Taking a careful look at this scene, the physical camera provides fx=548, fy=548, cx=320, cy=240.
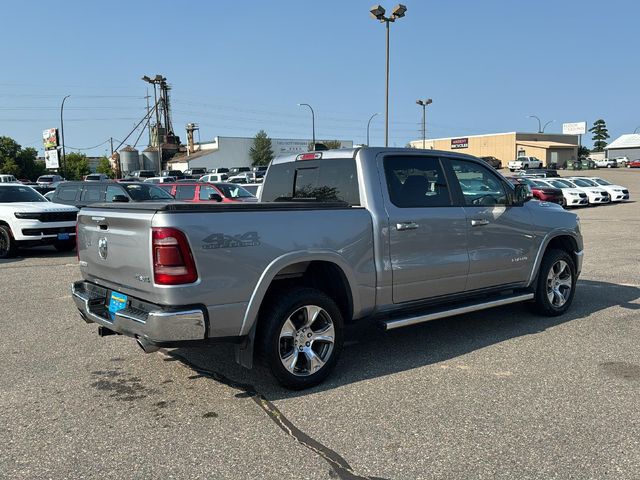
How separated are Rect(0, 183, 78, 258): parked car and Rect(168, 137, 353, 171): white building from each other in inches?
2847

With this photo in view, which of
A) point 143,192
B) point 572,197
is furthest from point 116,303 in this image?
point 572,197

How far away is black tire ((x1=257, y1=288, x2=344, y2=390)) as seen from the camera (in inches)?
164

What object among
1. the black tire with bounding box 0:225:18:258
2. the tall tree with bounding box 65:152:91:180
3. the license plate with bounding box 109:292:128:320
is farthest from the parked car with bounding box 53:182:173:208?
the tall tree with bounding box 65:152:91:180

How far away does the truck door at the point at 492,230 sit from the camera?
5.52 m

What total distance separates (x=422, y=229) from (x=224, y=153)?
280ft

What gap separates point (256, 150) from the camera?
286 feet

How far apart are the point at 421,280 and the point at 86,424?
298 centimetres

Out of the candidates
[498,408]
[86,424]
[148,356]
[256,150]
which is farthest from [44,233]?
[256,150]

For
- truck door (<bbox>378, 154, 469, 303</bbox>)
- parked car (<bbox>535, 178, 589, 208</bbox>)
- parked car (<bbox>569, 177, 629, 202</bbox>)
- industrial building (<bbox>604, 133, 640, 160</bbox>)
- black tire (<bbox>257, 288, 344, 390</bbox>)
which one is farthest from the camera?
industrial building (<bbox>604, 133, 640, 160</bbox>)

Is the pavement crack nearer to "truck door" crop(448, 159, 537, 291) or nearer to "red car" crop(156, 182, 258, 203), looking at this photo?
"truck door" crop(448, 159, 537, 291)

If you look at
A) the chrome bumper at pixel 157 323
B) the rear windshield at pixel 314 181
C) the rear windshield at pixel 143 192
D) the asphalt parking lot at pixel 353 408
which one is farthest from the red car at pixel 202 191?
the chrome bumper at pixel 157 323

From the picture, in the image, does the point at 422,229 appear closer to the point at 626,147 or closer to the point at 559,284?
the point at 559,284

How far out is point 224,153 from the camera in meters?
87.6

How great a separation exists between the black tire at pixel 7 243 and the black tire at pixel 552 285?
36.0ft
